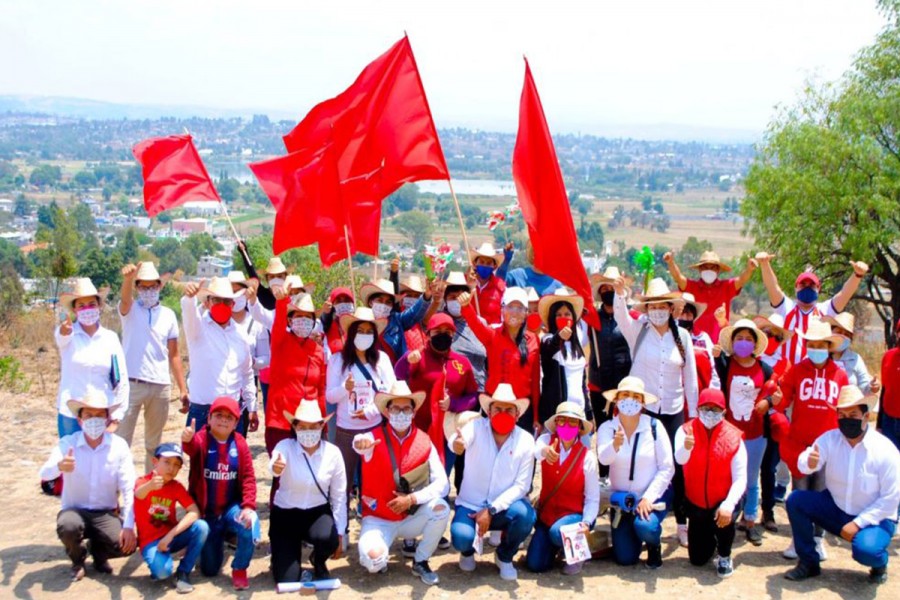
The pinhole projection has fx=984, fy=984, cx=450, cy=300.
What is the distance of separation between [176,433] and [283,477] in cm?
549

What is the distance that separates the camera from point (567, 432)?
8.55 meters

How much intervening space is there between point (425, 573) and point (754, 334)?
3.70 metres

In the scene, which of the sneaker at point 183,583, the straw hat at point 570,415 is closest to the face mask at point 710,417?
the straw hat at point 570,415

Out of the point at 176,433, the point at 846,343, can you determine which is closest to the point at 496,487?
the point at 846,343

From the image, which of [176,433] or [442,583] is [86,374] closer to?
[442,583]

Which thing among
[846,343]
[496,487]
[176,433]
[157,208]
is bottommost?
[176,433]

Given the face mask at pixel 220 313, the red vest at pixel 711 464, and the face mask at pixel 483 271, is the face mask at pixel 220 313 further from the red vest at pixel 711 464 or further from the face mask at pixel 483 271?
the red vest at pixel 711 464

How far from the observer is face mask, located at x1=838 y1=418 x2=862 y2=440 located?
822 centimetres

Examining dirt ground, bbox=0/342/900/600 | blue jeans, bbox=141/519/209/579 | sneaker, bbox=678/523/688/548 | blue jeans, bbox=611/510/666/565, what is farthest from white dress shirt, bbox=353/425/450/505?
sneaker, bbox=678/523/688/548

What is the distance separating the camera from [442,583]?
8.34 m

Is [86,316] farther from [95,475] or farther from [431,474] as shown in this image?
[431,474]

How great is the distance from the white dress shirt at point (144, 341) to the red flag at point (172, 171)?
6.28 ft

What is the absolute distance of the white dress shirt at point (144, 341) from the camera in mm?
9484

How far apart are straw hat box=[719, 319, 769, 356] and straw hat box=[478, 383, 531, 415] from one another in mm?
2019
